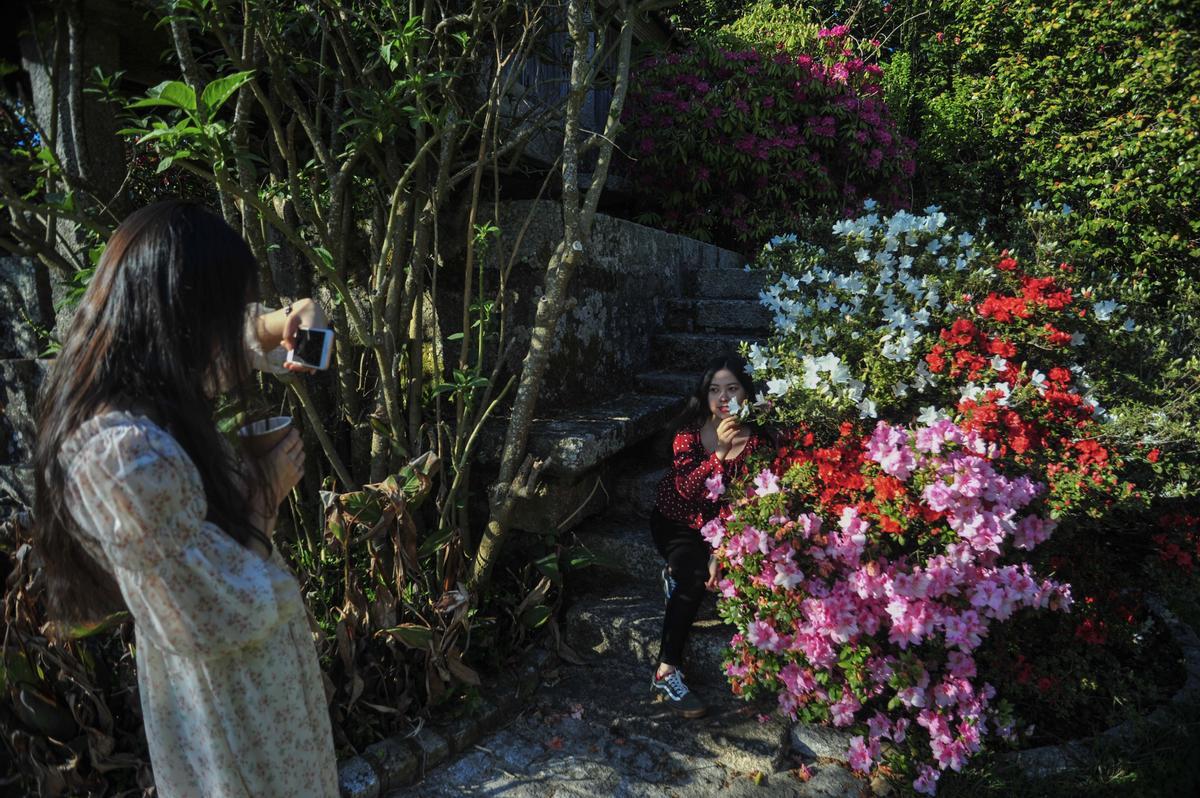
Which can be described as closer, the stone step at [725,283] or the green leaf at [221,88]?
the green leaf at [221,88]

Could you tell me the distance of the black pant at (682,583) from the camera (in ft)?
8.86

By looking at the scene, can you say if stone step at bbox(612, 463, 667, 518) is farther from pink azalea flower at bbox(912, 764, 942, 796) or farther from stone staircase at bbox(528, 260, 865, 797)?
pink azalea flower at bbox(912, 764, 942, 796)

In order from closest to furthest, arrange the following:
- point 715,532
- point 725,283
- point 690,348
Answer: point 715,532 → point 690,348 → point 725,283

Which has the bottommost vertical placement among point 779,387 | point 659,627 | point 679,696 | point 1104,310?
point 679,696

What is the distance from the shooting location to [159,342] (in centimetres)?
112

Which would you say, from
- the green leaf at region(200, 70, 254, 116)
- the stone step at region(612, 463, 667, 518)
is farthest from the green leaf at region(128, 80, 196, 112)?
the stone step at region(612, 463, 667, 518)

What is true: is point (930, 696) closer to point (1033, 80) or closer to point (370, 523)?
point (370, 523)

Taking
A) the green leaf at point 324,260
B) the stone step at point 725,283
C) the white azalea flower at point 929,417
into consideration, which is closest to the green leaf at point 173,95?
the green leaf at point 324,260

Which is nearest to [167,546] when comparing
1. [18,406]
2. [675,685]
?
[675,685]

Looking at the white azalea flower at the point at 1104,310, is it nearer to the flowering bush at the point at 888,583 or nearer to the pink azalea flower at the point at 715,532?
the flowering bush at the point at 888,583

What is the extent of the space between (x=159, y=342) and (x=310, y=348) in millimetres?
276

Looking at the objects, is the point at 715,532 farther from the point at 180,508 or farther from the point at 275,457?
the point at 180,508

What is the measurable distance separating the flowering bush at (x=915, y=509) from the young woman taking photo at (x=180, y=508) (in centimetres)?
139

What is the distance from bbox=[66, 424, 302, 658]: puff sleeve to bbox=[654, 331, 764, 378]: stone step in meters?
3.23
